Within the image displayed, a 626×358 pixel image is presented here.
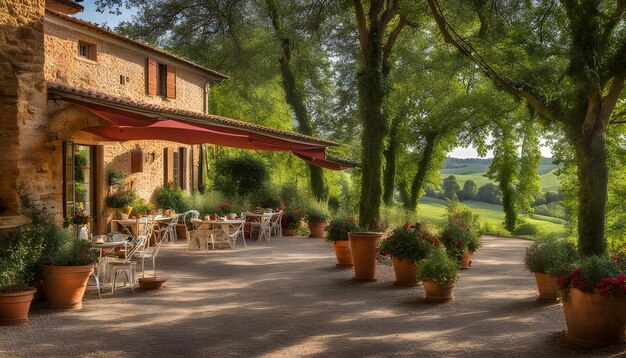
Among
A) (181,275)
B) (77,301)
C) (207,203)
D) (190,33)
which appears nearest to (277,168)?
(190,33)

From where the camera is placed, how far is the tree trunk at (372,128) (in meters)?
11.3

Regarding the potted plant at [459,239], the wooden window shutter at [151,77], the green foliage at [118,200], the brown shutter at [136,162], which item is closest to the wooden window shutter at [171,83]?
the wooden window shutter at [151,77]

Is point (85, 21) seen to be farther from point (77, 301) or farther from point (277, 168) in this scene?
point (277, 168)

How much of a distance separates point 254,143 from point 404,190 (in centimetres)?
1775

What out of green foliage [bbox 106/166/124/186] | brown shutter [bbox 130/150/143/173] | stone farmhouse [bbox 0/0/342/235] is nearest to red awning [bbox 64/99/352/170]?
stone farmhouse [bbox 0/0/342/235]

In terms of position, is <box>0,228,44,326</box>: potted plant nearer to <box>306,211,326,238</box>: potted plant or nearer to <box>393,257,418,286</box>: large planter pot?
<box>393,257,418,286</box>: large planter pot

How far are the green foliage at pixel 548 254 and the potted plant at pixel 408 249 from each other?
144cm

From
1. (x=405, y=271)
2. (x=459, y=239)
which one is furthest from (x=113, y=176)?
(x=459, y=239)

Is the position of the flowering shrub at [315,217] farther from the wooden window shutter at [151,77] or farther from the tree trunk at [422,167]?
the tree trunk at [422,167]

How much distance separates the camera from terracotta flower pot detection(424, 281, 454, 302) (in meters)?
7.83

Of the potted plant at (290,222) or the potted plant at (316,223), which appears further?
the potted plant at (290,222)

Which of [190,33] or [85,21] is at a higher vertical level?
[190,33]

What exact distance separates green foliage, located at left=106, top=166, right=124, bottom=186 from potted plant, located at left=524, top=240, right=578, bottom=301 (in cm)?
990

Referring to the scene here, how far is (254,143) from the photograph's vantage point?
11664mm
